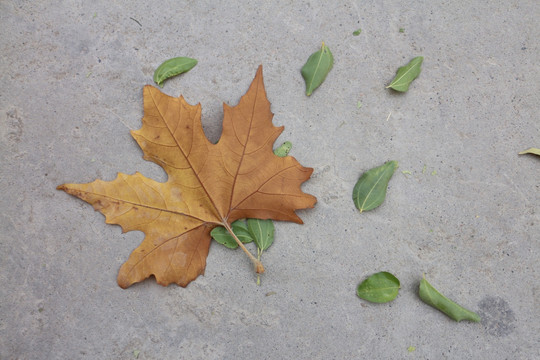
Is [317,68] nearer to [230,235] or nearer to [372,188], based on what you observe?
[372,188]

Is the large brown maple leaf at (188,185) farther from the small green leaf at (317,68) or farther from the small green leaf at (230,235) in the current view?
the small green leaf at (317,68)

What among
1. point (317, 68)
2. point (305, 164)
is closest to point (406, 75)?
point (317, 68)

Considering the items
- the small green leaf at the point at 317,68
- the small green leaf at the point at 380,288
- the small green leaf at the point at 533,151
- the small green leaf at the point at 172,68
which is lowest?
the small green leaf at the point at 380,288

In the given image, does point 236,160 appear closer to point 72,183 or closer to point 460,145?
point 72,183

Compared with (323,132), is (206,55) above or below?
above

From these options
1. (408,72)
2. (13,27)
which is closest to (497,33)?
(408,72)

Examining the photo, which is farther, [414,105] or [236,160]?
[414,105]

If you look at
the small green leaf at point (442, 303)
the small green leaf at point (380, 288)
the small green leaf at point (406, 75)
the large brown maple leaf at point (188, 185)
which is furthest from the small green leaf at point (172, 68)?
the small green leaf at point (442, 303)
